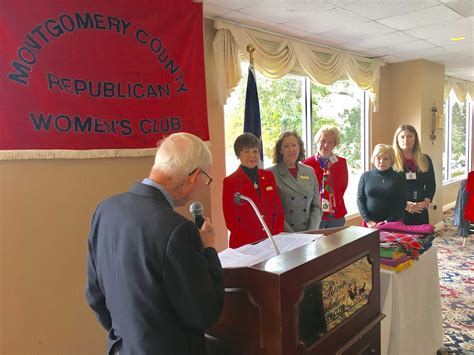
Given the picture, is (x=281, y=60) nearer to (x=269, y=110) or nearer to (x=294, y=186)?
(x=269, y=110)

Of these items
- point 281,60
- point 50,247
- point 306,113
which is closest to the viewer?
point 50,247

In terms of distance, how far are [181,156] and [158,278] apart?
352mm

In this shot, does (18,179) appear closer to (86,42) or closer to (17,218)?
(17,218)

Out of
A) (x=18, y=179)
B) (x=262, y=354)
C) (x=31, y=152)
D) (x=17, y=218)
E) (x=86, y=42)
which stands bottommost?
(x=262, y=354)

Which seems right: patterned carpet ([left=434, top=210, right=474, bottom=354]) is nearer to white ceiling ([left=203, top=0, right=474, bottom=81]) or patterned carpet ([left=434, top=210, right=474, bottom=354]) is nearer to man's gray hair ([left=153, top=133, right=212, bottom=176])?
man's gray hair ([left=153, top=133, right=212, bottom=176])

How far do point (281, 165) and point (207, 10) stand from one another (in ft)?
4.84

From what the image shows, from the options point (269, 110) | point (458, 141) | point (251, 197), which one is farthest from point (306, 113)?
point (458, 141)

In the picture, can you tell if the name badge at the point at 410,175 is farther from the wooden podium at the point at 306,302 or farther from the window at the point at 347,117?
the wooden podium at the point at 306,302

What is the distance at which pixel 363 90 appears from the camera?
5.02 meters

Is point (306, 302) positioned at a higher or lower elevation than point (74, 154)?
lower

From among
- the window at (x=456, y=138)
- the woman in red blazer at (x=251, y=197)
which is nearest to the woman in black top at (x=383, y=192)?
the woman in red blazer at (x=251, y=197)

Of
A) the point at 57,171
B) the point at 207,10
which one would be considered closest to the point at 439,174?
the point at 207,10

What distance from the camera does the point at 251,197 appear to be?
7.04ft

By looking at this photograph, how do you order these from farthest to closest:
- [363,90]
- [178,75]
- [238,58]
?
[363,90] < [238,58] < [178,75]
